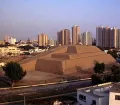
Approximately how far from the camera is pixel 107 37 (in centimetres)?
5444

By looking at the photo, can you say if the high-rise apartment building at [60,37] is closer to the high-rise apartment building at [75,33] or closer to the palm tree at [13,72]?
the high-rise apartment building at [75,33]

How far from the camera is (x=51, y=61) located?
26844 mm

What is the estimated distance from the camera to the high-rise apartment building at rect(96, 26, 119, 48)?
52219mm

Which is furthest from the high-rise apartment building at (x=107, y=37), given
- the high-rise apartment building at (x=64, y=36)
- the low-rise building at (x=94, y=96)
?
the low-rise building at (x=94, y=96)

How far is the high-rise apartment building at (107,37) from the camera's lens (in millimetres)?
52219

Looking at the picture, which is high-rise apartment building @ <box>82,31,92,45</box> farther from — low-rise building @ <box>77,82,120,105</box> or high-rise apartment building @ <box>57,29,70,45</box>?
low-rise building @ <box>77,82,120,105</box>

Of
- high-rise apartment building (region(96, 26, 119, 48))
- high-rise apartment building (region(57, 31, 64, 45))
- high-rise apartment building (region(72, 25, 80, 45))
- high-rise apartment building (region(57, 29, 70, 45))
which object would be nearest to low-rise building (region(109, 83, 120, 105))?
high-rise apartment building (region(96, 26, 119, 48))

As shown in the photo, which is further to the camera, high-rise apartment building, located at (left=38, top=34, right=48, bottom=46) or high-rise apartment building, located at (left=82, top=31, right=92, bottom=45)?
high-rise apartment building, located at (left=38, top=34, right=48, bottom=46)

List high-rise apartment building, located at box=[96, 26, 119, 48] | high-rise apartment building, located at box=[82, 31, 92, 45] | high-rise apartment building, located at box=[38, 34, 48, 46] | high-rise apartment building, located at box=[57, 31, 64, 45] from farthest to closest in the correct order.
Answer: high-rise apartment building, located at box=[38, 34, 48, 46], high-rise apartment building, located at box=[82, 31, 92, 45], high-rise apartment building, located at box=[57, 31, 64, 45], high-rise apartment building, located at box=[96, 26, 119, 48]

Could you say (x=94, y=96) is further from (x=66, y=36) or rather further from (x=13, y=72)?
(x=66, y=36)

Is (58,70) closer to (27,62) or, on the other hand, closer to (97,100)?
(27,62)

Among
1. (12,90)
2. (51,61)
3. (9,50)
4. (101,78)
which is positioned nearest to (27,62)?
(51,61)

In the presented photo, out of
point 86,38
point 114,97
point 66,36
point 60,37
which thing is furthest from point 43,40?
point 114,97

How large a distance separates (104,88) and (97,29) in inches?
1732
